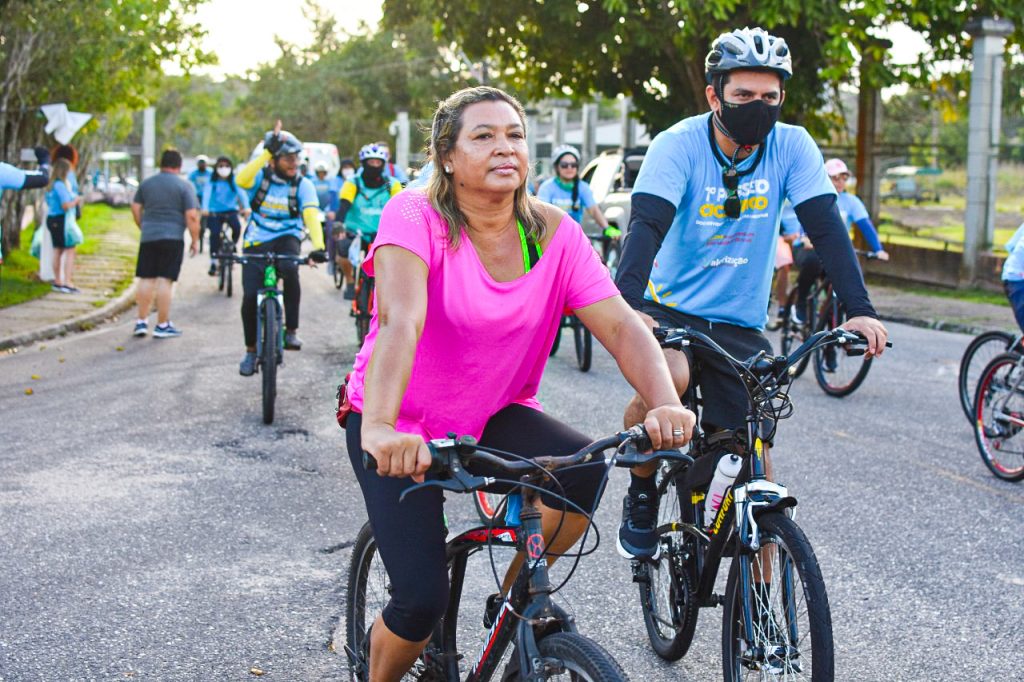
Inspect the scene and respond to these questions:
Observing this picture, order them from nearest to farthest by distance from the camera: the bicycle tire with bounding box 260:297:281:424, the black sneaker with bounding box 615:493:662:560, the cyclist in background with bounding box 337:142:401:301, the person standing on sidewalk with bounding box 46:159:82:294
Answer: the black sneaker with bounding box 615:493:662:560 → the bicycle tire with bounding box 260:297:281:424 → the cyclist in background with bounding box 337:142:401:301 → the person standing on sidewalk with bounding box 46:159:82:294

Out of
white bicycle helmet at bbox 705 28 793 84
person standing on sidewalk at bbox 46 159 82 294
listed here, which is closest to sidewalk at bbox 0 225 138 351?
person standing on sidewalk at bbox 46 159 82 294

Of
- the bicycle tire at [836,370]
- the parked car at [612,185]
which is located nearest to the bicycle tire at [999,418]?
the bicycle tire at [836,370]

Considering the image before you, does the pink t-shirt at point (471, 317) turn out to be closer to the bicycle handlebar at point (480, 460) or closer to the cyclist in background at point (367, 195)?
the bicycle handlebar at point (480, 460)

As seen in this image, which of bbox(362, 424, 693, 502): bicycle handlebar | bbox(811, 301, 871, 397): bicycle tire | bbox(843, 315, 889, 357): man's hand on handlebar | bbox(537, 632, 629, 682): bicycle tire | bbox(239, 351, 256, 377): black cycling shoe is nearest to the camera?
bbox(537, 632, 629, 682): bicycle tire

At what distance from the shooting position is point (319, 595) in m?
5.25

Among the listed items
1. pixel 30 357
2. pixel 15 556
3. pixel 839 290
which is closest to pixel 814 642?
pixel 839 290

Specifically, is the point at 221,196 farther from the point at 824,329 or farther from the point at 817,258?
the point at 824,329

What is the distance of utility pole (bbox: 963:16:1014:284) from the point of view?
1964 cm

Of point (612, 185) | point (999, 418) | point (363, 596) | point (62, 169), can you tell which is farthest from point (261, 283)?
point (612, 185)

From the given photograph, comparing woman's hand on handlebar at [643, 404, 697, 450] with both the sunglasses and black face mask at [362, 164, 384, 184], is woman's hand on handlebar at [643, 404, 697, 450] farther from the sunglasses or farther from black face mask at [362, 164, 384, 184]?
black face mask at [362, 164, 384, 184]

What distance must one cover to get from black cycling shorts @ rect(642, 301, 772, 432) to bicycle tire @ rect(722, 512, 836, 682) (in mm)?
700

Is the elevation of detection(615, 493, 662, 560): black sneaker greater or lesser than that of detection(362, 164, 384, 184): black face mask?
lesser

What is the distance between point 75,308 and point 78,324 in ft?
4.07

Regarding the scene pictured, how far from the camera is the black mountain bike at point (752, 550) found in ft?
11.0
